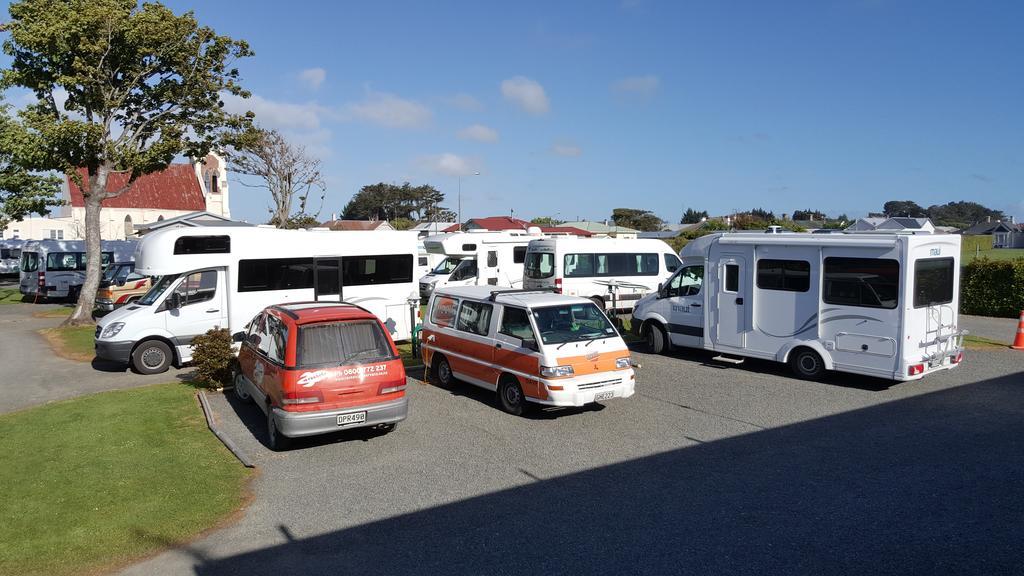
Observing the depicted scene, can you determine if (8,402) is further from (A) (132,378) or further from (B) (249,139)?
(B) (249,139)

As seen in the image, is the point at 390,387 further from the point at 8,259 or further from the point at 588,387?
the point at 8,259

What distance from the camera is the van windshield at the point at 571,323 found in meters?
10.6

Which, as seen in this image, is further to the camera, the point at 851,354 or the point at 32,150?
the point at 32,150

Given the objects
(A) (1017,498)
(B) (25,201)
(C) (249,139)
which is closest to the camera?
(A) (1017,498)

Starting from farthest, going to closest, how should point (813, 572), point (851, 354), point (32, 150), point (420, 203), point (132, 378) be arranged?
point (420, 203), point (32, 150), point (132, 378), point (851, 354), point (813, 572)

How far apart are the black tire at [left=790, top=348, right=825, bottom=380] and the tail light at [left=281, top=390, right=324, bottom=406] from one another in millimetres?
8840

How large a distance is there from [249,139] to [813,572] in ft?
79.6

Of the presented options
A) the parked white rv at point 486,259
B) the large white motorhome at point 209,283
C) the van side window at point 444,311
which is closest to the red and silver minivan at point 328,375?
the van side window at point 444,311

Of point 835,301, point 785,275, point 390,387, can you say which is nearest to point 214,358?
point 390,387

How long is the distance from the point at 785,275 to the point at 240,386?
974cm

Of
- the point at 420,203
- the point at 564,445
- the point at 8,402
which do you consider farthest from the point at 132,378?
the point at 420,203

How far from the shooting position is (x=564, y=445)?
9422 millimetres

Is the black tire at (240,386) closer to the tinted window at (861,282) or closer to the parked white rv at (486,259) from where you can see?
the tinted window at (861,282)

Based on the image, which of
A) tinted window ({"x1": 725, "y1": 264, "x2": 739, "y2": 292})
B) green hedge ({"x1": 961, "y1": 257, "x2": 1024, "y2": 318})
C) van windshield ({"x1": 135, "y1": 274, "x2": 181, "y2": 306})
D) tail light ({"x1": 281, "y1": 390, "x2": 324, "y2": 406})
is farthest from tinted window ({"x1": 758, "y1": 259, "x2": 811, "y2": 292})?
green hedge ({"x1": 961, "y1": 257, "x2": 1024, "y2": 318})
